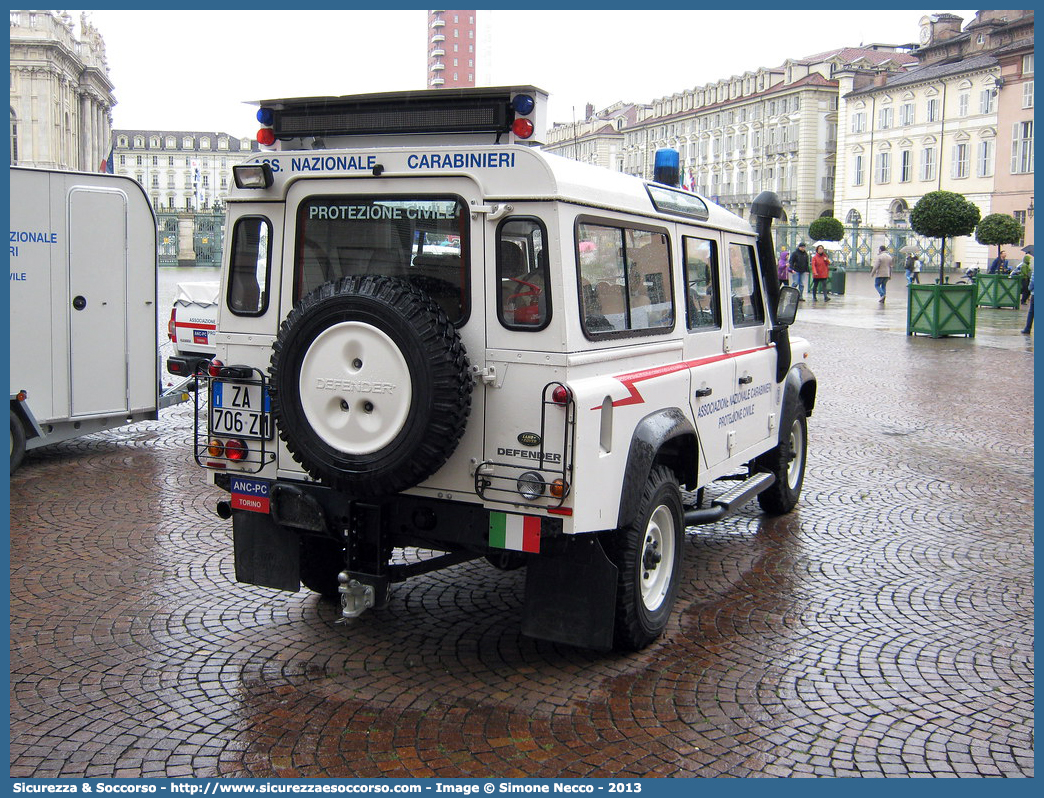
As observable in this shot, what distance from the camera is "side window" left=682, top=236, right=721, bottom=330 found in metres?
5.87

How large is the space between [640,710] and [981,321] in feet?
83.6

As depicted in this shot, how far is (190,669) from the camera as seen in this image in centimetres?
483

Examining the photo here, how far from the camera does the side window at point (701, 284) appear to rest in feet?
19.3

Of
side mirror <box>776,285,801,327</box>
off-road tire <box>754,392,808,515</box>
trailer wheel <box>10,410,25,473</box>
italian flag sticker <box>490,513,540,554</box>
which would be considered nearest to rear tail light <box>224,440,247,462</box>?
italian flag sticker <box>490,513,540,554</box>

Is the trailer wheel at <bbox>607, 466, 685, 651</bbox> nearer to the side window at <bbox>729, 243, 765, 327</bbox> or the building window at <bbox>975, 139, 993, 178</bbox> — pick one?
the side window at <bbox>729, 243, 765, 327</bbox>

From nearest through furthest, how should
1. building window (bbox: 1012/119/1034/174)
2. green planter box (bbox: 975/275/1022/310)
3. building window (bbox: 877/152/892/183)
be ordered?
green planter box (bbox: 975/275/1022/310) < building window (bbox: 1012/119/1034/174) < building window (bbox: 877/152/892/183)

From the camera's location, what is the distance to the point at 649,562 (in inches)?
206

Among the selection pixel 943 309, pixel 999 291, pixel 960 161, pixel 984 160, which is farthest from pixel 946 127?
pixel 943 309

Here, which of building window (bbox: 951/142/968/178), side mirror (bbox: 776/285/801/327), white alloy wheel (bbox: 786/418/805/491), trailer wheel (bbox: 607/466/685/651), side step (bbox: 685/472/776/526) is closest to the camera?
trailer wheel (bbox: 607/466/685/651)

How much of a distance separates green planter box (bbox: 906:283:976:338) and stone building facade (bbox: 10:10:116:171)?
7542 centimetres

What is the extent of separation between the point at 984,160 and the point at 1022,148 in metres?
4.87

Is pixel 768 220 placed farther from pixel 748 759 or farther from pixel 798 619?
pixel 748 759

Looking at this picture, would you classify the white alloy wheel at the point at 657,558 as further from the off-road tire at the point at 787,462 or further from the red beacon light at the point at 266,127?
the red beacon light at the point at 266,127
